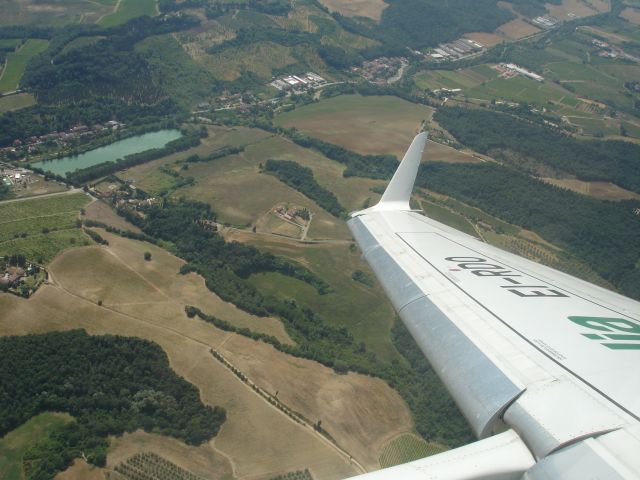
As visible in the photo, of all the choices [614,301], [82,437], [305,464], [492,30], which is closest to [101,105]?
[82,437]

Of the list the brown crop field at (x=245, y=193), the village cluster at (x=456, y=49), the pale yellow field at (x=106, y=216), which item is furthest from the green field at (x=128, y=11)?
the pale yellow field at (x=106, y=216)

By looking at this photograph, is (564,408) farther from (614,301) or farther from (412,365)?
(412,365)

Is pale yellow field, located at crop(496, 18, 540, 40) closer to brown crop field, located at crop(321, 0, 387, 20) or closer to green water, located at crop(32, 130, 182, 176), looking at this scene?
brown crop field, located at crop(321, 0, 387, 20)

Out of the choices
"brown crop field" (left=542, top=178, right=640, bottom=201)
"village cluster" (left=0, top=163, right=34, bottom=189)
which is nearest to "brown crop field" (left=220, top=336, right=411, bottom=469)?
"village cluster" (left=0, top=163, right=34, bottom=189)

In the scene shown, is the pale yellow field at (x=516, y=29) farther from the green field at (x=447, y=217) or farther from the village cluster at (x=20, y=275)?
the village cluster at (x=20, y=275)

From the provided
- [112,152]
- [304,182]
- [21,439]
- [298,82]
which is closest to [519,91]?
[298,82]
